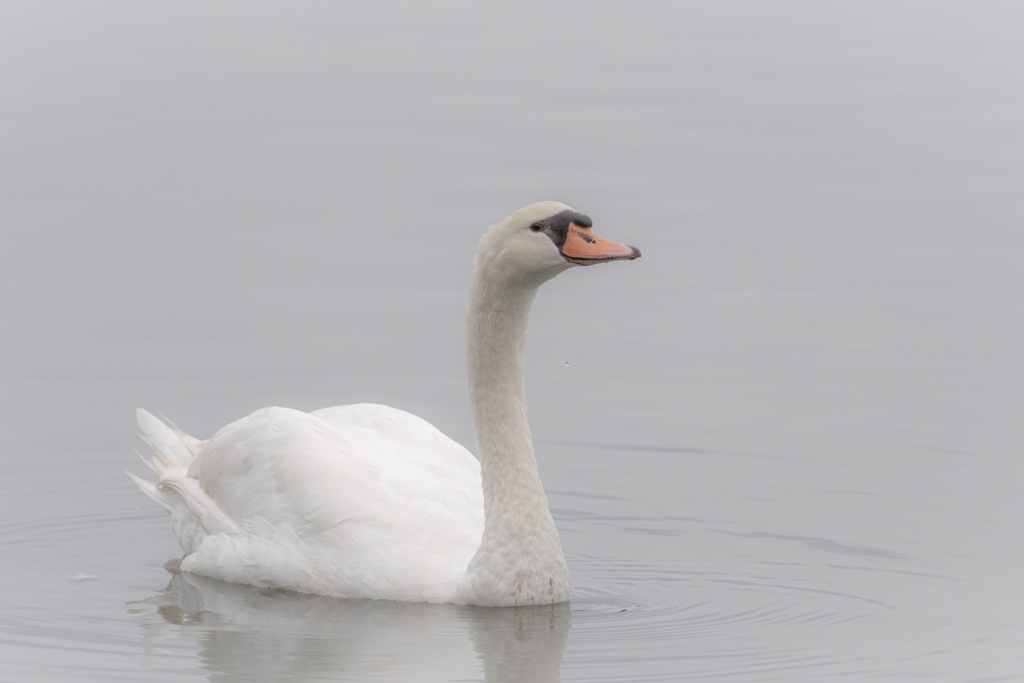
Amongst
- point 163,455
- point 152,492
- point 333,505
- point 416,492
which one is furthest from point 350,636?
point 163,455

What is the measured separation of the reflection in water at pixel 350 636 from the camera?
1004 centimetres

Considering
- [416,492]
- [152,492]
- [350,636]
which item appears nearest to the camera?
[350,636]

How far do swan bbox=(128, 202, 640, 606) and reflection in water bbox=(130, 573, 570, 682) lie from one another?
146 millimetres

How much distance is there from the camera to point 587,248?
10.6 meters

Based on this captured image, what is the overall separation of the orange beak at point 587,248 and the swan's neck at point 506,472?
1.72 ft

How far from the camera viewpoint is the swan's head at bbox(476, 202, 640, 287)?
10664mm

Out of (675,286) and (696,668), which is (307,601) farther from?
(675,286)

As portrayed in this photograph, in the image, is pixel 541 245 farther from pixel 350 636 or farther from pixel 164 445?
pixel 164 445

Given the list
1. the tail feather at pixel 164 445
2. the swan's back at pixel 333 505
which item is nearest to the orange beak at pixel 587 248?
the swan's back at pixel 333 505

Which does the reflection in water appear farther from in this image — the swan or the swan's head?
the swan's head

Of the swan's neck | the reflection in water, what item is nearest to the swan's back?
the reflection in water

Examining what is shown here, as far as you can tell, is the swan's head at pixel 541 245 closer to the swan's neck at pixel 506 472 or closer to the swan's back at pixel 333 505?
the swan's neck at pixel 506 472

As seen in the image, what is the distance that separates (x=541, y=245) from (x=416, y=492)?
5.83 ft

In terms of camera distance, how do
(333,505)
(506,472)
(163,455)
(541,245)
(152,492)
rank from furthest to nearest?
(163,455)
(152,492)
(333,505)
(506,472)
(541,245)
